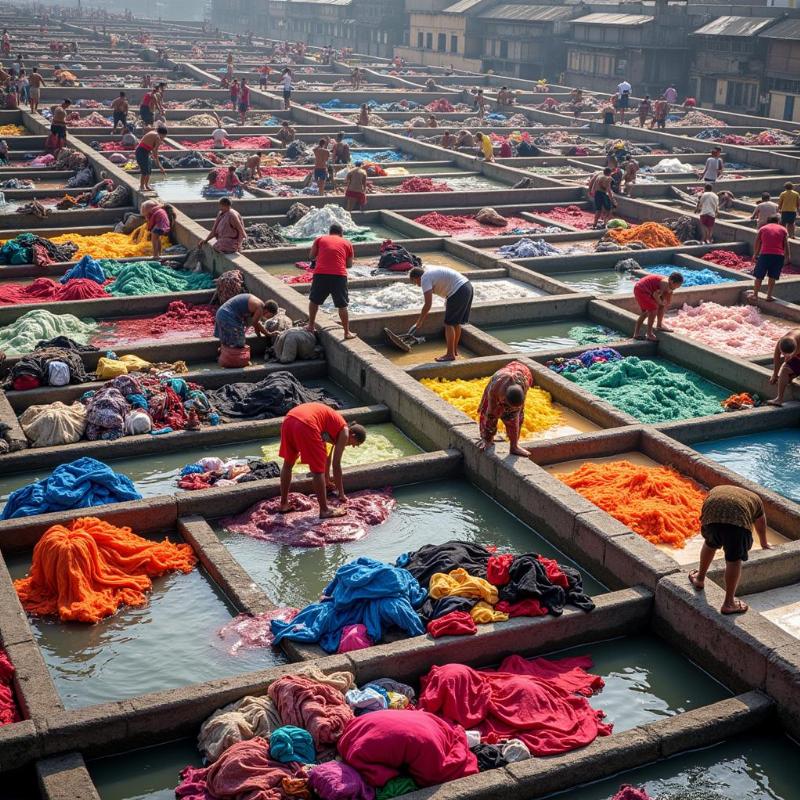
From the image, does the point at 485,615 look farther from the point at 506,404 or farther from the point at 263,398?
the point at 263,398

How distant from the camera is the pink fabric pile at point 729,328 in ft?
51.9

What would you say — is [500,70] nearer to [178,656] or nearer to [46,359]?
[46,359]

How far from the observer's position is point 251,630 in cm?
884

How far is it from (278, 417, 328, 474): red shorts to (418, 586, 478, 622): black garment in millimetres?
1952

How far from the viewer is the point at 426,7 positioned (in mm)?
59469

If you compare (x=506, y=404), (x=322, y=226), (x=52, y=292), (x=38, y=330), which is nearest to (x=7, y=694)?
(x=506, y=404)

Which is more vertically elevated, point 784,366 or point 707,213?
point 707,213

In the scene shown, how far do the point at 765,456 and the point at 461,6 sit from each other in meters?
48.0

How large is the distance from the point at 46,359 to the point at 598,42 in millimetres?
39539

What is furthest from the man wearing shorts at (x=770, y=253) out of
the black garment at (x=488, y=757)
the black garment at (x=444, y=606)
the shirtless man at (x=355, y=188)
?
the black garment at (x=488, y=757)

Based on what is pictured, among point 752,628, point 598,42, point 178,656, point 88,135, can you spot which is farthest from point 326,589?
point 598,42

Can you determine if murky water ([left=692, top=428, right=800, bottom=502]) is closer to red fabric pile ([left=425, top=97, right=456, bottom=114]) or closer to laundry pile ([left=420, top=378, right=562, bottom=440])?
laundry pile ([left=420, top=378, right=562, bottom=440])

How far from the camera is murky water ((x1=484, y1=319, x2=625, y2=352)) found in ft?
53.0

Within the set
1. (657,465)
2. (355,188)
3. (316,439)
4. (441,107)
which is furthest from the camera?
(441,107)
